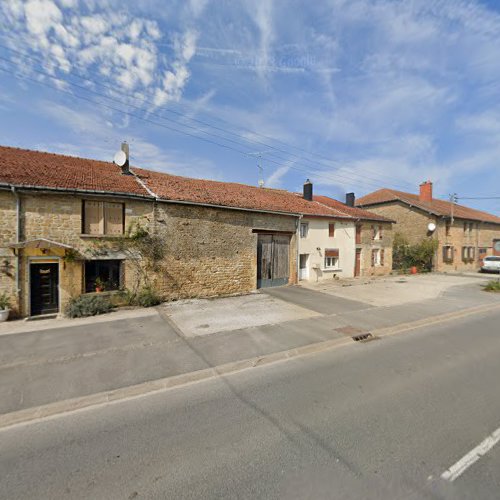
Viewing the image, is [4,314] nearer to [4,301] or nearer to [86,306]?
[4,301]

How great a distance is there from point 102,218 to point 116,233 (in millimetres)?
729

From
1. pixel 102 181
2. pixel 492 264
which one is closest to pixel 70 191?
pixel 102 181

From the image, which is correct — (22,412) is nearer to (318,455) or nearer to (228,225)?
(318,455)

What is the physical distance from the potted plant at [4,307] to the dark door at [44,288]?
667mm

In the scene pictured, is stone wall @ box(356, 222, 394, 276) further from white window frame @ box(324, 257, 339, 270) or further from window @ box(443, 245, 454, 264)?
window @ box(443, 245, 454, 264)

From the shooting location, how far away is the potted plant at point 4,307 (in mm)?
8336

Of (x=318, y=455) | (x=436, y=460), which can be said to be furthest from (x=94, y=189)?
(x=436, y=460)

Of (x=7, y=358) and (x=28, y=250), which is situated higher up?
(x=28, y=250)

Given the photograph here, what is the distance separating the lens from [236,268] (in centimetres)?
1309

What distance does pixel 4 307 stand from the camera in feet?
27.6

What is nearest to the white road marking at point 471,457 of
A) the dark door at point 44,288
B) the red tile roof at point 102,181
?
the red tile roof at point 102,181

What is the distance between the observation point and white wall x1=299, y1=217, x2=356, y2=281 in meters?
16.7

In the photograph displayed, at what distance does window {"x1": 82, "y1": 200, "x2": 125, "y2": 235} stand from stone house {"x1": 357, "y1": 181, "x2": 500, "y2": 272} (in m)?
24.9

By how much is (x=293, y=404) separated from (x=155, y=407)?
2.08 m
